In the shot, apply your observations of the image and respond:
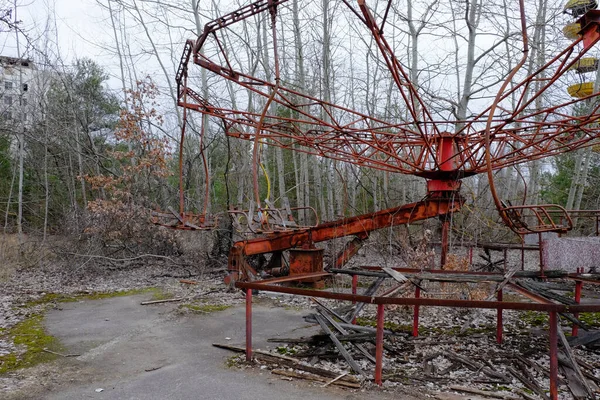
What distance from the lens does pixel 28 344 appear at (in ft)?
19.6

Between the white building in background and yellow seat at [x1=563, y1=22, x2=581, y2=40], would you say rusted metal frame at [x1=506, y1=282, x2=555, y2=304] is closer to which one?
yellow seat at [x1=563, y1=22, x2=581, y2=40]

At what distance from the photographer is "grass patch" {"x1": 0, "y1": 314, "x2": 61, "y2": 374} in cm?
524

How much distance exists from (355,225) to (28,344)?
20.2 feet

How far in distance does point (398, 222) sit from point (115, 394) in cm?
624

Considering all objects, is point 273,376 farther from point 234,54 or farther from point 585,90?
point 585,90

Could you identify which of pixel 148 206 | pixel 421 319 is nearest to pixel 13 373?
pixel 421 319

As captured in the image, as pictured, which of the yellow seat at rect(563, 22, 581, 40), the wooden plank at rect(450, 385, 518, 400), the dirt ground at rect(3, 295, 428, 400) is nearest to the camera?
the wooden plank at rect(450, 385, 518, 400)

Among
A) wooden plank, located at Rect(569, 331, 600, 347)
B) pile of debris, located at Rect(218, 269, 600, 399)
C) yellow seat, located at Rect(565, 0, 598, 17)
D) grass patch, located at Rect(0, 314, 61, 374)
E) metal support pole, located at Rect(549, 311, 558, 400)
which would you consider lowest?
grass patch, located at Rect(0, 314, 61, 374)

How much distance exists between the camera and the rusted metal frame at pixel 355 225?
8.52 meters

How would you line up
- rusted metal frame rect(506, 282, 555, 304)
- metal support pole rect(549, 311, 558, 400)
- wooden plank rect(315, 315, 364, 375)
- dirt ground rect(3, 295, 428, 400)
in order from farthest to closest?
wooden plank rect(315, 315, 364, 375)
rusted metal frame rect(506, 282, 555, 304)
dirt ground rect(3, 295, 428, 400)
metal support pole rect(549, 311, 558, 400)

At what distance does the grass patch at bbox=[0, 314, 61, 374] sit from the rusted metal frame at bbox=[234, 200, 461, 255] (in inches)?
158

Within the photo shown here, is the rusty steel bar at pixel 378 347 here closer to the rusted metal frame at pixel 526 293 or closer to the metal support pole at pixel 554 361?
the metal support pole at pixel 554 361

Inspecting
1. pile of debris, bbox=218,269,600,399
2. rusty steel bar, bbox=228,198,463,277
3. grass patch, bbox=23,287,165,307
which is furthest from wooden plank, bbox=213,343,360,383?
grass patch, bbox=23,287,165,307

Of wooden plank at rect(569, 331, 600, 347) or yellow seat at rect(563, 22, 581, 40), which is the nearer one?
wooden plank at rect(569, 331, 600, 347)
